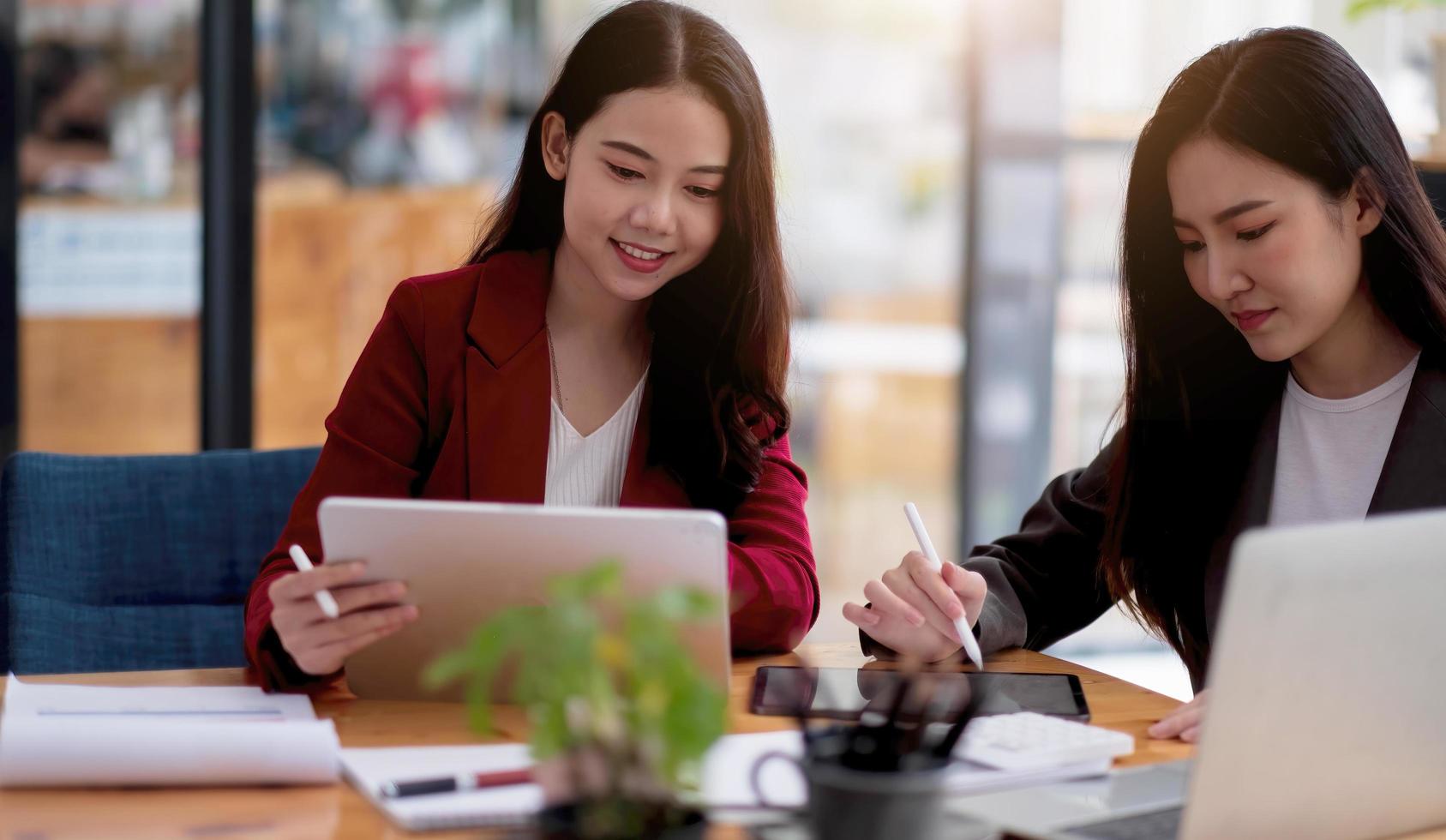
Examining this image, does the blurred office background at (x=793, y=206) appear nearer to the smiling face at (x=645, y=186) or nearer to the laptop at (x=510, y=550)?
the smiling face at (x=645, y=186)

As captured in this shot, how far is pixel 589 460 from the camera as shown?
1.71m

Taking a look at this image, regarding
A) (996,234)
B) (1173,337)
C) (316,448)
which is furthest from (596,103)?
(996,234)

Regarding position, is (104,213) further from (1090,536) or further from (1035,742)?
(1035,742)

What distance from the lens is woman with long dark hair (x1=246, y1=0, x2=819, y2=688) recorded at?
158cm

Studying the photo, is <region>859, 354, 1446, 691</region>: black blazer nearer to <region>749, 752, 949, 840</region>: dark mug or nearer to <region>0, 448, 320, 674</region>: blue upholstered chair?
<region>749, 752, 949, 840</region>: dark mug

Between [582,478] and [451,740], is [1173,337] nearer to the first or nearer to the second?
[582,478]

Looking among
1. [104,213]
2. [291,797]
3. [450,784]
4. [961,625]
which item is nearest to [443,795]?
[450,784]

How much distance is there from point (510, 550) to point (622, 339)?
0.66 metres

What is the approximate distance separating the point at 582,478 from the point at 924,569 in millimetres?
467

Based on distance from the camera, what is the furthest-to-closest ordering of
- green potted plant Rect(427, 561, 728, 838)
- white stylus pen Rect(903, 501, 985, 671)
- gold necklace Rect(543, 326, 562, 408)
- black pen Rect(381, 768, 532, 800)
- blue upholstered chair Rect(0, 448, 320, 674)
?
1. gold necklace Rect(543, 326, 562, 408)
2. blue upholstered chair Rect(0, 448, 320, 674)
3. white stylus pen Rect(903, 501, 985, 671)
4. black pen Rect(381, 768, 532, 800)
5. green potted plant Rect(427, 561, 728, 838)

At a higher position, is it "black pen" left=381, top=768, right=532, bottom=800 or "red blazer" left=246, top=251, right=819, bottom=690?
"red blazer" left=246, top=251, right=819, bottom=690

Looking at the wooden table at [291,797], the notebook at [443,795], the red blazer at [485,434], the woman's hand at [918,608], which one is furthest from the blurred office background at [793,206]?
the notebook at [443,795]

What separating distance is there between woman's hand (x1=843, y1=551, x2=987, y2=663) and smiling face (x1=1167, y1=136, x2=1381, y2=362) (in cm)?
41

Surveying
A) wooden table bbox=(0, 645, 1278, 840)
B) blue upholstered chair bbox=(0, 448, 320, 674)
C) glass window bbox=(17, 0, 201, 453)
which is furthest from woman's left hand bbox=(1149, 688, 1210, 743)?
glass window bbox=(17, 0, 201, 453)
